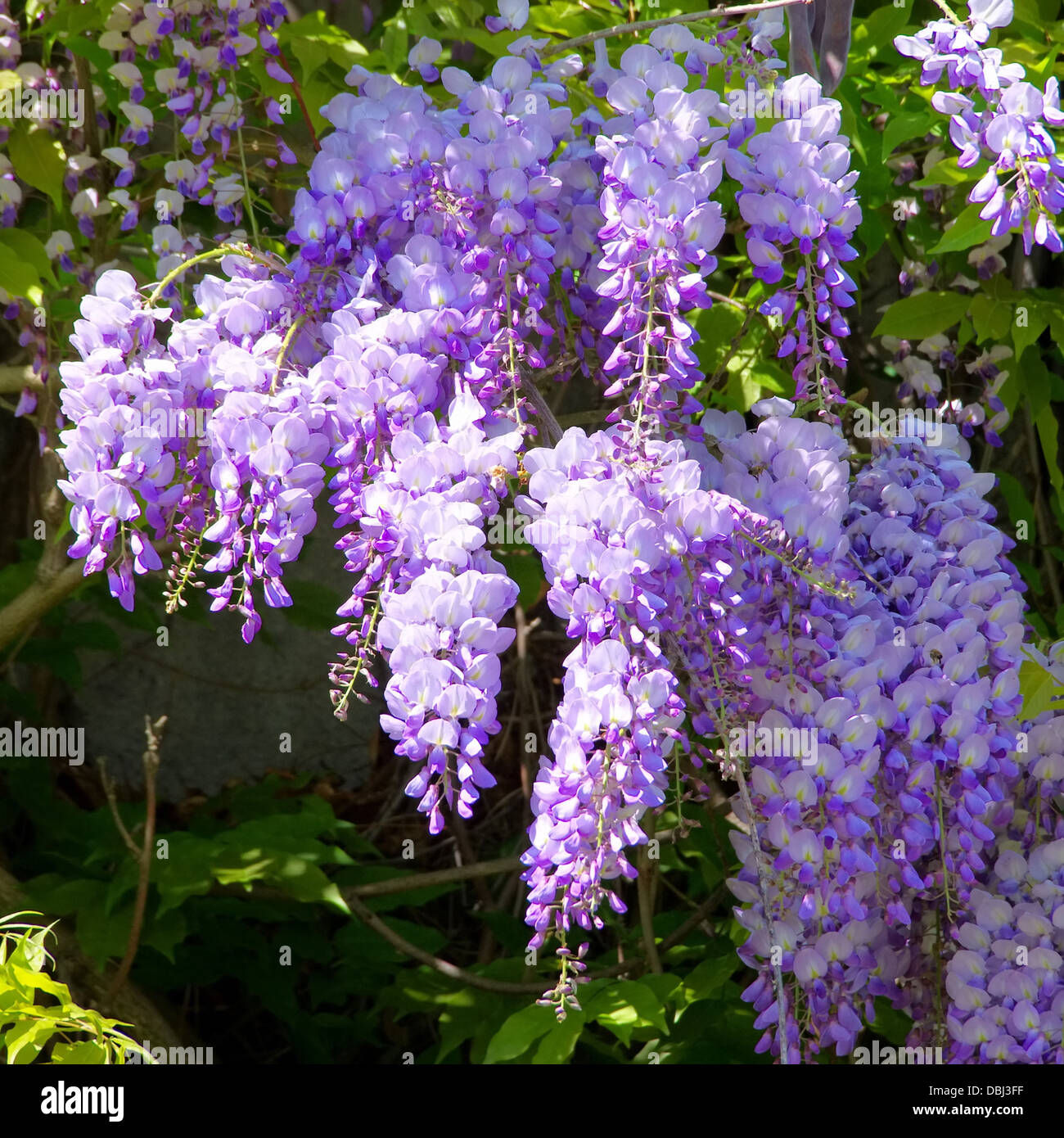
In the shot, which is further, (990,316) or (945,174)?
(990,316)

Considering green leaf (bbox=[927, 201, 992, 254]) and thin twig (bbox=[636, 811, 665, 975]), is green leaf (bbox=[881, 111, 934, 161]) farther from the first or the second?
thin twig (bbox=[636, 811, 665, 975])

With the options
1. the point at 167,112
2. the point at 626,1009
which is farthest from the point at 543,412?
the point at 167,112

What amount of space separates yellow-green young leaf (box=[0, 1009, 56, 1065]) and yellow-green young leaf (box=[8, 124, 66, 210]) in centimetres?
121

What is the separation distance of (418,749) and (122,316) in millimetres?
561

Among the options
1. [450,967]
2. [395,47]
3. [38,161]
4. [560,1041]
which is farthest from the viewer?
[450,967]

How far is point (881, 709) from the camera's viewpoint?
53.1 inches

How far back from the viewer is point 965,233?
1.55 metres

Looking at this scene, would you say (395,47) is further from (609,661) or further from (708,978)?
(708,978)

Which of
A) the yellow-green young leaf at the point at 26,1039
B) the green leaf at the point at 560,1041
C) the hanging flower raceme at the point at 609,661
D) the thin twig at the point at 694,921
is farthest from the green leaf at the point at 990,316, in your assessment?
the yellow-green young leaf at the point at 26,1039

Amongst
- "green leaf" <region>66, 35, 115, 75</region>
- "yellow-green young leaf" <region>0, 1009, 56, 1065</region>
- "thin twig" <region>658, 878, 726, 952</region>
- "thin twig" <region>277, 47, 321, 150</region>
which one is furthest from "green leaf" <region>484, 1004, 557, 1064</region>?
"green leaf" <region>66, 35, 115, 75</region>

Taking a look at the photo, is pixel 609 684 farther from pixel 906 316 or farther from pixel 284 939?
pixel 284 939

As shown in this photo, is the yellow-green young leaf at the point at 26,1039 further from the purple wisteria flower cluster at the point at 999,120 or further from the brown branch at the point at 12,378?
the purple wisteria flower cluster at the point at 999,120

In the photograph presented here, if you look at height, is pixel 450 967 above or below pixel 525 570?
below

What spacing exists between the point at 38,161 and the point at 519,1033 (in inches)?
55.5
